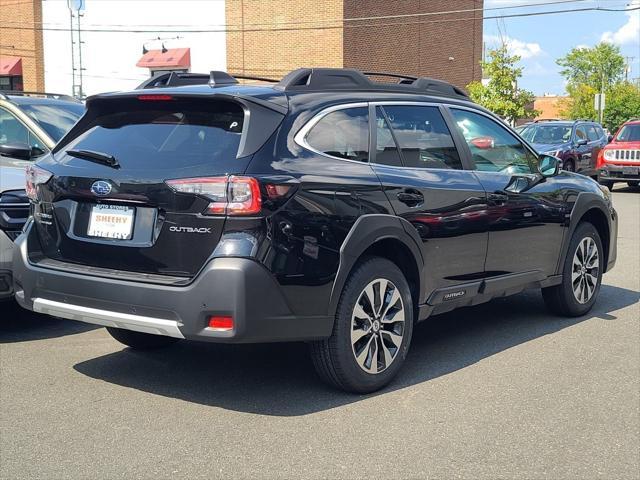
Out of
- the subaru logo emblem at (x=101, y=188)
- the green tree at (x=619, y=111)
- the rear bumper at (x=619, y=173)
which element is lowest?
the rear bumper at (x=619, y=173)

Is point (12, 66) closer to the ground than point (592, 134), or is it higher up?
higher up

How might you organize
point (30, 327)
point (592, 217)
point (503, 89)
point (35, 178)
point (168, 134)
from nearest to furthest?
1. point (168, 134)
2. point (35, 178)
3. point (30, 327)
4. point (592, 217)
5. point (503, 89)

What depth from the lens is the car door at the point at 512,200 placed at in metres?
5.91

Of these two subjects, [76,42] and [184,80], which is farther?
[76,42]

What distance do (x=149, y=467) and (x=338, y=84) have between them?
105 inches

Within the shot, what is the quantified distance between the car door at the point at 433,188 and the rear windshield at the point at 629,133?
17027 millimetres

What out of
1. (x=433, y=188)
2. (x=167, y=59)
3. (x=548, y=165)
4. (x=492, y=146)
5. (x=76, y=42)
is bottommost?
(x=433, y=188)

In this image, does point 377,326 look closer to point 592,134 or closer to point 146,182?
point 146,182

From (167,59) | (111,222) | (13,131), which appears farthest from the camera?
(167,59)

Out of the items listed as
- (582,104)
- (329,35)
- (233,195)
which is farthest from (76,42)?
(582,104)

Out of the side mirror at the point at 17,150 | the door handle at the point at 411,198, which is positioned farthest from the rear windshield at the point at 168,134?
the side mirror at the point at 17,150

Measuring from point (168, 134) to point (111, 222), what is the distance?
0.60 meters

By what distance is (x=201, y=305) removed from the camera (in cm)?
421

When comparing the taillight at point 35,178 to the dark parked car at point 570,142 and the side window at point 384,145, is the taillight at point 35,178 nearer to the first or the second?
the side window at point 384,145
